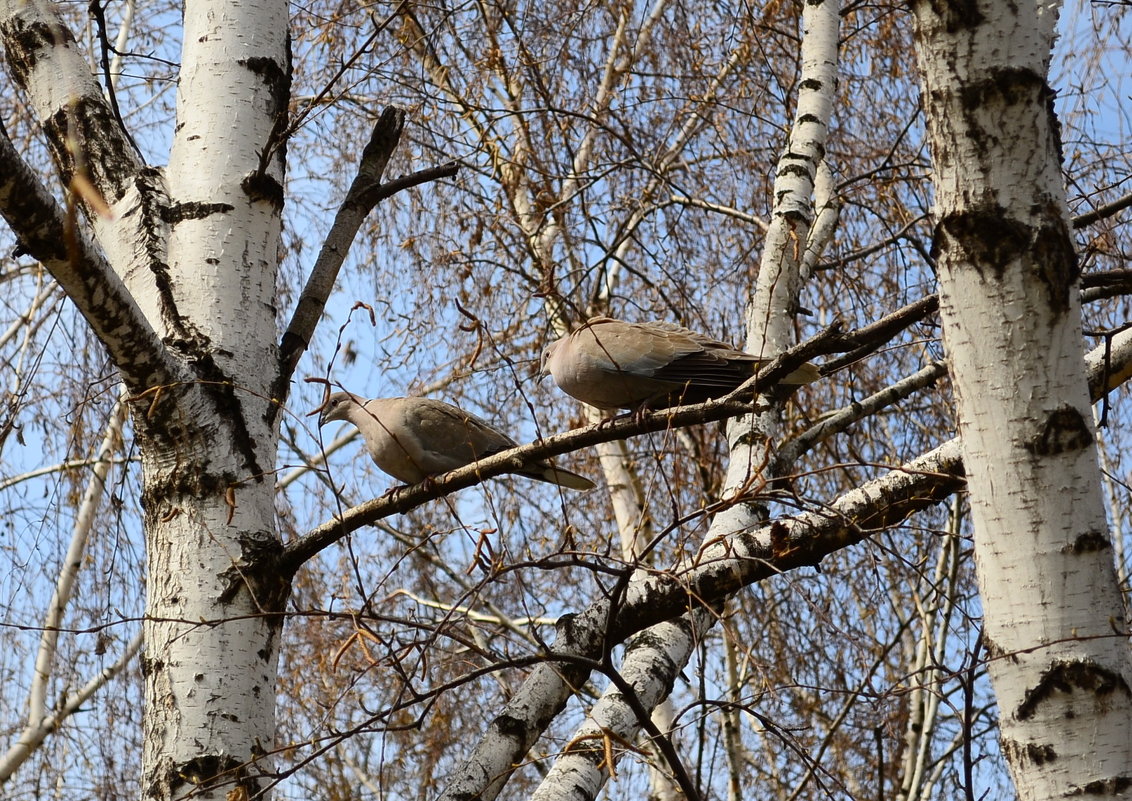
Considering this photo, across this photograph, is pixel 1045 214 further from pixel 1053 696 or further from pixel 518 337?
pixel 518 337

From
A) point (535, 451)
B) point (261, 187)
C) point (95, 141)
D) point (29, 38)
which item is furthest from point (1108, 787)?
point (29, 38)

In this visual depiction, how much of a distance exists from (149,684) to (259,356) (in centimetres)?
78

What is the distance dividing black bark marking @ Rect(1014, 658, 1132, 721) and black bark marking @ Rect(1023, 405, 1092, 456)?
10.3 inches

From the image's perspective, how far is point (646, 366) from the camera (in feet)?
12.0

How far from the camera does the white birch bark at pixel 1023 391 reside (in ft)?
4.70

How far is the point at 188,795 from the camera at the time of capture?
7.15 feet

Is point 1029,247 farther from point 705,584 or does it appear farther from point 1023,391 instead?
point 705,584

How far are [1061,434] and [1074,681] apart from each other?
0.30 m

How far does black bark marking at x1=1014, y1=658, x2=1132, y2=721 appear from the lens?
1.42 meters

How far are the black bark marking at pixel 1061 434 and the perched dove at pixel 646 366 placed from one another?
1.90m

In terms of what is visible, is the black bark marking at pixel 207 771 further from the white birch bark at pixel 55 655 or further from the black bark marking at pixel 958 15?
the white birch bark at pixel 55 655

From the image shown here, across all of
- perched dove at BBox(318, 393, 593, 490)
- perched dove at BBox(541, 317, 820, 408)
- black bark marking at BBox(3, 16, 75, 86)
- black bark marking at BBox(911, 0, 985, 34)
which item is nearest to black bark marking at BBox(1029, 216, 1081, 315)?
black bark marking at BBox(911, 0, 985, 34)

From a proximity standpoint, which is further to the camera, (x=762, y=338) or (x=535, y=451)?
(x=762, y=338)

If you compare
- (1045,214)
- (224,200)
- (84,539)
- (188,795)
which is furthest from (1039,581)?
(84,539)
